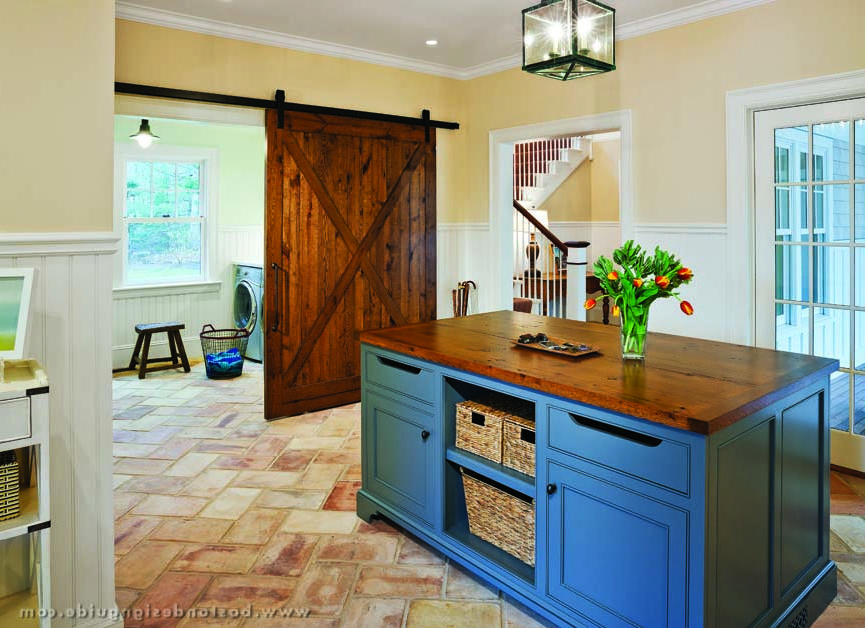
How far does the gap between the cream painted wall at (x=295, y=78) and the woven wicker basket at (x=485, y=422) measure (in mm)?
3272

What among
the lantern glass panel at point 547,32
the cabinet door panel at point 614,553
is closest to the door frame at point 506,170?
the lantern glass panel at point 547,32

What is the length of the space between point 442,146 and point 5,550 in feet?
15.5

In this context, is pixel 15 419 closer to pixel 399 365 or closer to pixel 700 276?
pixel 399 365

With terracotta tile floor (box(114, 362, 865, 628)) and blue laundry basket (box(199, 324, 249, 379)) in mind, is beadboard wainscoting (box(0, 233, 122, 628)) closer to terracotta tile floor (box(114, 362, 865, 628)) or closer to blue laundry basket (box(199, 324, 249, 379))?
terracotta tile floor (box(114, 362, 865, 628))

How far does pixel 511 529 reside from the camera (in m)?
2.43

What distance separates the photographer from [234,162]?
7.06 m

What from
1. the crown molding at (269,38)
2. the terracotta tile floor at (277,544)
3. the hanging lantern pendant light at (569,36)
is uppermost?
the crown molding at (269,38)

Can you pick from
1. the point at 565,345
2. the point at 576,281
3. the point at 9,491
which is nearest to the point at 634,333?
the point at 565,345

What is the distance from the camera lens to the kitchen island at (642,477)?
5.79 ft

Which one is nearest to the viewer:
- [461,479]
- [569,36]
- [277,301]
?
[569,36]

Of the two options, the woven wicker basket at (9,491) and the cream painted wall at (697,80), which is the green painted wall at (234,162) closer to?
the cream painted wall at (697,80)

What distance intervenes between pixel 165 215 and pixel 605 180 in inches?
232

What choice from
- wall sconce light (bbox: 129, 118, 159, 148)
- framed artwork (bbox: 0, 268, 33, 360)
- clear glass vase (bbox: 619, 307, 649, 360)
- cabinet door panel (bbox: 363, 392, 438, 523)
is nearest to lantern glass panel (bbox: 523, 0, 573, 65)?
clear glass vase (bbox: 619, 307, 649, 360)

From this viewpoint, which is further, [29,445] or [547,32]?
[547,32]
